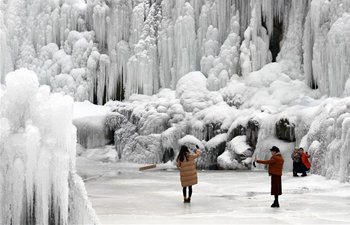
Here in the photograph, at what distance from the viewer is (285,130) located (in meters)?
23.7

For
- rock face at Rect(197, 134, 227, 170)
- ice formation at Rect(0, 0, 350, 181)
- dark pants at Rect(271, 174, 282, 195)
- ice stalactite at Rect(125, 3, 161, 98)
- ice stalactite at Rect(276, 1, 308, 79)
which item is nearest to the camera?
dark pants at Rect(271, 174, 282, 195)

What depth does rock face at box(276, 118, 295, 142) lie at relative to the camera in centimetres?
2350

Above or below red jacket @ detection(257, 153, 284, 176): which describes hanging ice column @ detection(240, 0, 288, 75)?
above

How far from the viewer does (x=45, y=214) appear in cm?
718

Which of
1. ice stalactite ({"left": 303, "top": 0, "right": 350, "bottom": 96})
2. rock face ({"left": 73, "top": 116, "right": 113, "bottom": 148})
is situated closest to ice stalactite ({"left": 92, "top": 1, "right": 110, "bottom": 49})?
rock face ({"left": 73, "top": 116, "right": 113, "bottom": 148})

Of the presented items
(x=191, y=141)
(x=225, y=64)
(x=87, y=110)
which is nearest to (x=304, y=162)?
(x=191, y=141)

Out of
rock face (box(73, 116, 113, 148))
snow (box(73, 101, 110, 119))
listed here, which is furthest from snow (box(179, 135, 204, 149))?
snow (box(73, 101, 110, 119))

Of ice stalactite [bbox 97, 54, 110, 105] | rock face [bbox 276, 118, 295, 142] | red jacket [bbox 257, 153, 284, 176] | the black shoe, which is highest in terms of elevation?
ice stalactite [bbox 97, 54, 110, 105]

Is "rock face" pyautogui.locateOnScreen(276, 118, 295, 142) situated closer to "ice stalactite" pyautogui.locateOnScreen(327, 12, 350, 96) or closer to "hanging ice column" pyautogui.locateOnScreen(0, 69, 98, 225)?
"ice stalactite" pyautogui.locateOnScreen(327, 12, 350, 96)

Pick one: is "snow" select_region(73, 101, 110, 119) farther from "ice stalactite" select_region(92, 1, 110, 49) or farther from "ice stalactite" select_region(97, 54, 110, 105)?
"ice stalactite" select_region(92, 1, 110, 49)

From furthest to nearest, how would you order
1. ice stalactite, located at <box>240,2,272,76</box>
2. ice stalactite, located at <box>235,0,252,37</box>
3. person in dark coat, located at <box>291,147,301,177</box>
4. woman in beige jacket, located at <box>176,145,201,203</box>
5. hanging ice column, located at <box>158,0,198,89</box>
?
hanging ice column, located at <box>158,0,198,89</box> < ice stalactite, located at <box>235,0,252,37</box> < ice stalactite, located at <box>240,2,272,76</box> < person in dark coat, located at <box>291,147,301,177</box> < woman in beige jacket, located at <box>176,145,201,203</box>

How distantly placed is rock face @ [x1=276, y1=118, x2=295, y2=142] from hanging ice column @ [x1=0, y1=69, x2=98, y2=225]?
55.5ft

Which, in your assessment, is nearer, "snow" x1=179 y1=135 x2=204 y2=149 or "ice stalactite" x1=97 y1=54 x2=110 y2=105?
"snow" x1=179 y1=135 x2=204 y2=149

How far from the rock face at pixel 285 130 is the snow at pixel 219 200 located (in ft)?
13.3
